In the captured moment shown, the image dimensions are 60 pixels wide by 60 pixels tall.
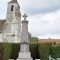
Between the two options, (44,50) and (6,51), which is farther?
(44,50)

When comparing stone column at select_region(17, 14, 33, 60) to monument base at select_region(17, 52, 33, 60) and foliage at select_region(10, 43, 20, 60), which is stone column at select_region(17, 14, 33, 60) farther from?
foliage at select_region(10, 43, 20, 60)

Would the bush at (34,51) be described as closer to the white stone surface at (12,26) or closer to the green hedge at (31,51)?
the green hedge at (31,51)

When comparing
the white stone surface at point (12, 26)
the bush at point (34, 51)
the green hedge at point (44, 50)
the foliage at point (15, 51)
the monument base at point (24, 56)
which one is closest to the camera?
the monument base at point (24, 56)

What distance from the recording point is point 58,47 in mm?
29062

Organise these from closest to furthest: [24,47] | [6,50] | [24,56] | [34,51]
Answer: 1. [24,56]
2. [24,47]
3. [6,50]
4. [34,51]

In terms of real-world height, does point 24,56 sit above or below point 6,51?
below

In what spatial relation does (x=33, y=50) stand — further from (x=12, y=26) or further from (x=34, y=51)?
(x=12, y=26)

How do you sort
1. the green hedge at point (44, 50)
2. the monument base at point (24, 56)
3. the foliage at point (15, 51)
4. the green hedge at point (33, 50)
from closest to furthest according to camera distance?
the monument base at point (24, 56), the green hedge at point (33, 50), the green hedge at point (44, 50), the foliage at point (15, 51)

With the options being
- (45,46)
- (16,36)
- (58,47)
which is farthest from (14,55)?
(16,36)

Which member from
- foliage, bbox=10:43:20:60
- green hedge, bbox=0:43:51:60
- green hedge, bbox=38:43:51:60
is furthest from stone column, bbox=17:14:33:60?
foliage, bbox=10:43:20:60

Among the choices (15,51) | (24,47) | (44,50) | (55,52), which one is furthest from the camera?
(55,52)

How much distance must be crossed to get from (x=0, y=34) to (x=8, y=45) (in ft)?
127

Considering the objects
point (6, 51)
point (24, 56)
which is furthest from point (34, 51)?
point (24, 56)

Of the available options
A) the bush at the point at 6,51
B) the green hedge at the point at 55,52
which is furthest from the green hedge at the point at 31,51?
the green hedge at the point at 55,52
